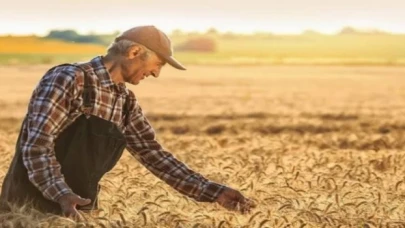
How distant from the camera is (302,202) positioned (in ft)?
31.4

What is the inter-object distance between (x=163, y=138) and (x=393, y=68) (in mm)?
43867

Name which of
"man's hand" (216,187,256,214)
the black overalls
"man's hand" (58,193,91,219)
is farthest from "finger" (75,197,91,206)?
"man's hand" (216,187,256,214)

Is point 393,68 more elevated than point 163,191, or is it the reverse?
point 163,191

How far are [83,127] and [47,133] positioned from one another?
357 mm

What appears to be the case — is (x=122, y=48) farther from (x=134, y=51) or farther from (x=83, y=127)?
(x=83, y=127)

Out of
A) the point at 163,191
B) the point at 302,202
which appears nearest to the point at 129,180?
the point at 163,191

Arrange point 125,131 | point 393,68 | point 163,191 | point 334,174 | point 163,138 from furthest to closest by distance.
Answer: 1. point 393,68
2. point 163,138
3. point 334,174
4. point 163,191
5. point 125,131

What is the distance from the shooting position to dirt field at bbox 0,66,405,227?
8.59m

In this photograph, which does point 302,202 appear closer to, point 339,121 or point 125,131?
point 125,131

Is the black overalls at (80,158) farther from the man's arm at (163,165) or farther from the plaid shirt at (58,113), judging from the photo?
the man's arm at (163,165)

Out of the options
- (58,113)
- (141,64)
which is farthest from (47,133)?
(141,64)

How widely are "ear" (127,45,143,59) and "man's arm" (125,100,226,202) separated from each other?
70 centimetres

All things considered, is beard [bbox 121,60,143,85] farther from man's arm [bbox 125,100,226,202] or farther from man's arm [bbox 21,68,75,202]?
man's arm [bbox 125,100,226,202]

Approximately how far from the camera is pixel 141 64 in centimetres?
751
